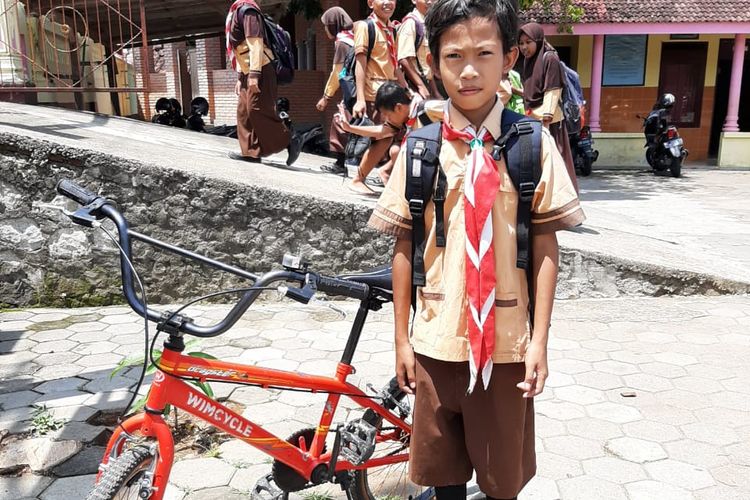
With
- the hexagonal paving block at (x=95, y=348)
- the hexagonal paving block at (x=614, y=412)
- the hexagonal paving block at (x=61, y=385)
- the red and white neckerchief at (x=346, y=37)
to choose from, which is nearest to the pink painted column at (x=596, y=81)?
the red and white neckerchief at (x=346, y=37)

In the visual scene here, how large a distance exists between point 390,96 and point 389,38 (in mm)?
886

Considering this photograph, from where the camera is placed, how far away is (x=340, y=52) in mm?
6016

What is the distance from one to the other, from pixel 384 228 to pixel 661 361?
9.02 ft

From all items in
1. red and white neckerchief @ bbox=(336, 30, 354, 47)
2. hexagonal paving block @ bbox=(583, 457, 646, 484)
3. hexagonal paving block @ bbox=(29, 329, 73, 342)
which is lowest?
hexagonal paving block @ bbox=(583, 457, 646, 484)

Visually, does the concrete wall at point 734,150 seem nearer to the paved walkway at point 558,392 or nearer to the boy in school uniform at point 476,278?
the paved walkway at point 558,392

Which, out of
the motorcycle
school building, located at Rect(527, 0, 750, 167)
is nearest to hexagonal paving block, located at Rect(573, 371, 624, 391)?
the motorcycle

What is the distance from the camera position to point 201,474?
2.70 metres

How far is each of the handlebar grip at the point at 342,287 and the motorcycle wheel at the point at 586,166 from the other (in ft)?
39.6

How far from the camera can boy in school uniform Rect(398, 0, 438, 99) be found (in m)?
5.03

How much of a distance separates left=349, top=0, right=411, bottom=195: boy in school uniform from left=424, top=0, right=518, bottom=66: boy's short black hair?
132 inches

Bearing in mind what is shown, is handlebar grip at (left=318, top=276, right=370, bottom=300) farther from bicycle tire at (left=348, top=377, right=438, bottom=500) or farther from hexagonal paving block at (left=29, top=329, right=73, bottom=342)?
hexagonal paving block at (left=29, top=329, right=73, bottom=342)

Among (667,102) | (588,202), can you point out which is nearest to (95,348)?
(588,202)

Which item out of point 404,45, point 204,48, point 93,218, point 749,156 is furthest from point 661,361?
point 204,48

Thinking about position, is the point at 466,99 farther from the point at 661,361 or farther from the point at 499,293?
the point at 661,361
